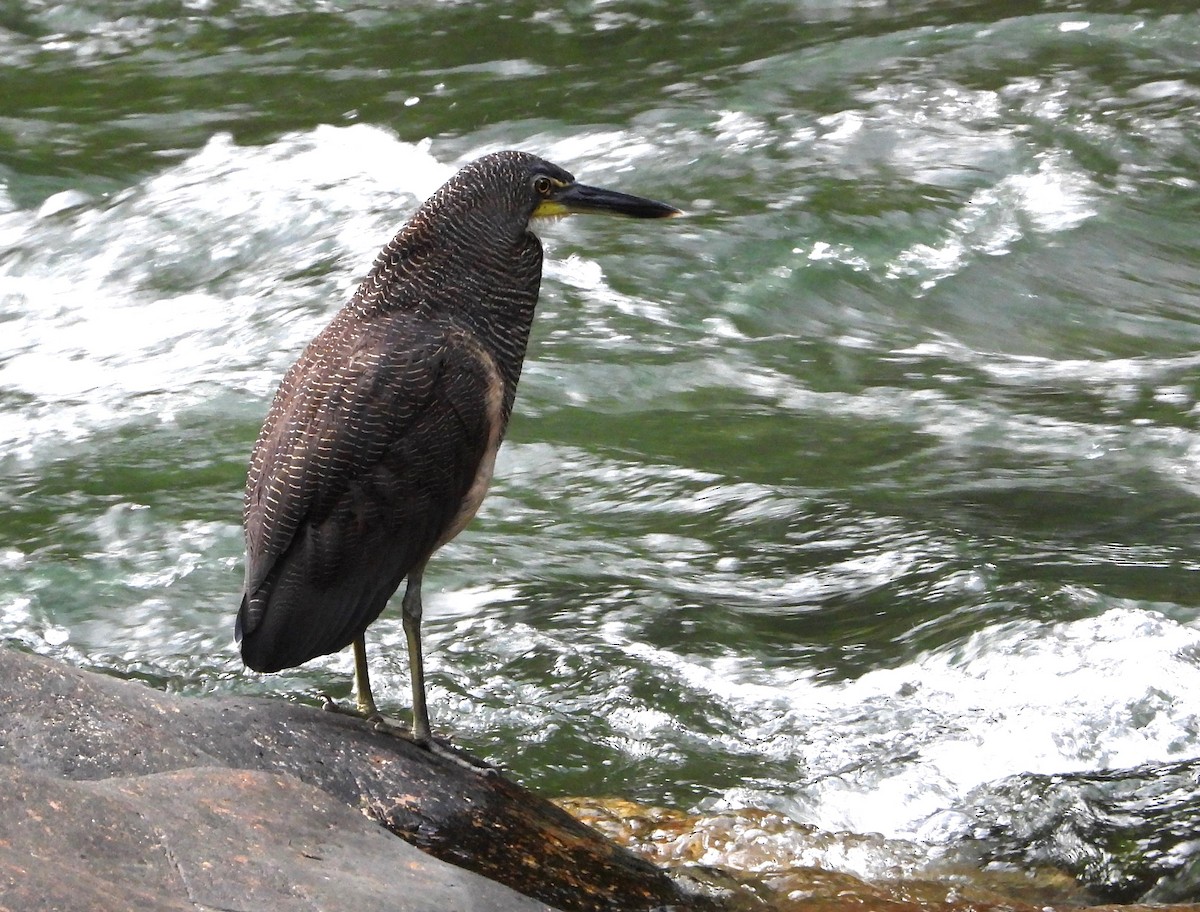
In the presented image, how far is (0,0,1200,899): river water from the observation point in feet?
19.4

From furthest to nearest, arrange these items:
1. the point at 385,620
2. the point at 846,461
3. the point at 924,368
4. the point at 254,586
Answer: the point at 924,368 → the point at 846,461 → the point at 385,620 → the point at 254,586

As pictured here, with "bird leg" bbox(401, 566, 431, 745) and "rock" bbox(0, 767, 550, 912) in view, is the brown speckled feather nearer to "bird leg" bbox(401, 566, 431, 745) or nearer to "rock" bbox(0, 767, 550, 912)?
"bird leg" bbox(401, 566, 431, 745)

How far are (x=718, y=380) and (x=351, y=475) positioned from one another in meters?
4.48

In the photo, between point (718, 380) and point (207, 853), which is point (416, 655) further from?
point (718, 380)

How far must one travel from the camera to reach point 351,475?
4.83 m

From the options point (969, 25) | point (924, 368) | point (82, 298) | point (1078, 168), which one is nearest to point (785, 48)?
point (969, 25)

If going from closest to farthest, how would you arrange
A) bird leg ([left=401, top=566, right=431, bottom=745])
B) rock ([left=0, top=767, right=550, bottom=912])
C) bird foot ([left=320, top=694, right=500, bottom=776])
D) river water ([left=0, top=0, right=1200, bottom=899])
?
rock ([left=0, top=767, right=550, bottom=912])
bird foot ([left=320, top=694, right=500, bottom=776])
bird leg ([left=401, top=566, right=431, bottom=745])
river water ([left=0, top=0, right=1200, bottom=899])

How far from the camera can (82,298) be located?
10539mm

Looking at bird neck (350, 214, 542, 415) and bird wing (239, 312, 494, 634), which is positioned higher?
bird neck (350, 214, 542, 415)

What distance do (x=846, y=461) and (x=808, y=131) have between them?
4390mm

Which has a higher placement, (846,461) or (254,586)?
(254,586)

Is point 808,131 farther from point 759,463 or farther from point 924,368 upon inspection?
point 759,463

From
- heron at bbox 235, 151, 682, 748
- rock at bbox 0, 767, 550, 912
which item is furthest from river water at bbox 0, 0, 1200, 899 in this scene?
rock at bbox 0, 767, 550, 912

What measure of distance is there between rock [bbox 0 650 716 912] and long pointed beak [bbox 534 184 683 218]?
1.83 metres
